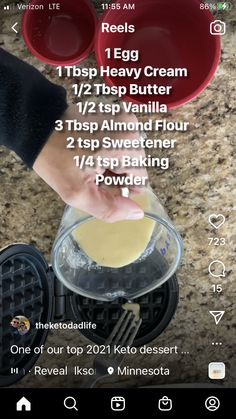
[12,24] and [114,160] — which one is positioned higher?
[12,24]

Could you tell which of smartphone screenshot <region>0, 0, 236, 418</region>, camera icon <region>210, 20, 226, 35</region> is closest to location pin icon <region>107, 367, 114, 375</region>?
smartphone screenshot <region>0, 0, 236, 418</region>

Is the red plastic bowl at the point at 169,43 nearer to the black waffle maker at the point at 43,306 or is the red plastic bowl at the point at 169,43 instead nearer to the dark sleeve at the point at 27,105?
the dark sleeve at the point at 27,105

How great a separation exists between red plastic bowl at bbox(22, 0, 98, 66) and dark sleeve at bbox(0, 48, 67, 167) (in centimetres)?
4

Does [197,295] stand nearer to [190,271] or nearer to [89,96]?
[190,271]

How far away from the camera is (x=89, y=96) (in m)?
0.73

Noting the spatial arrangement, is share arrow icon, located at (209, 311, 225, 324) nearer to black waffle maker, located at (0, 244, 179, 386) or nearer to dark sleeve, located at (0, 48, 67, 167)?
black waffle maker, located at (0, 244, 179, 386)

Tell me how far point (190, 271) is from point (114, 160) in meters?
0.15

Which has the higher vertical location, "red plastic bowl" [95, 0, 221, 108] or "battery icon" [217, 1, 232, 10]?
"battery icon" [217, 1, 232, 10]

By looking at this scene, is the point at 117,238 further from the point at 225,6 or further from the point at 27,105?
the point at 225,6
